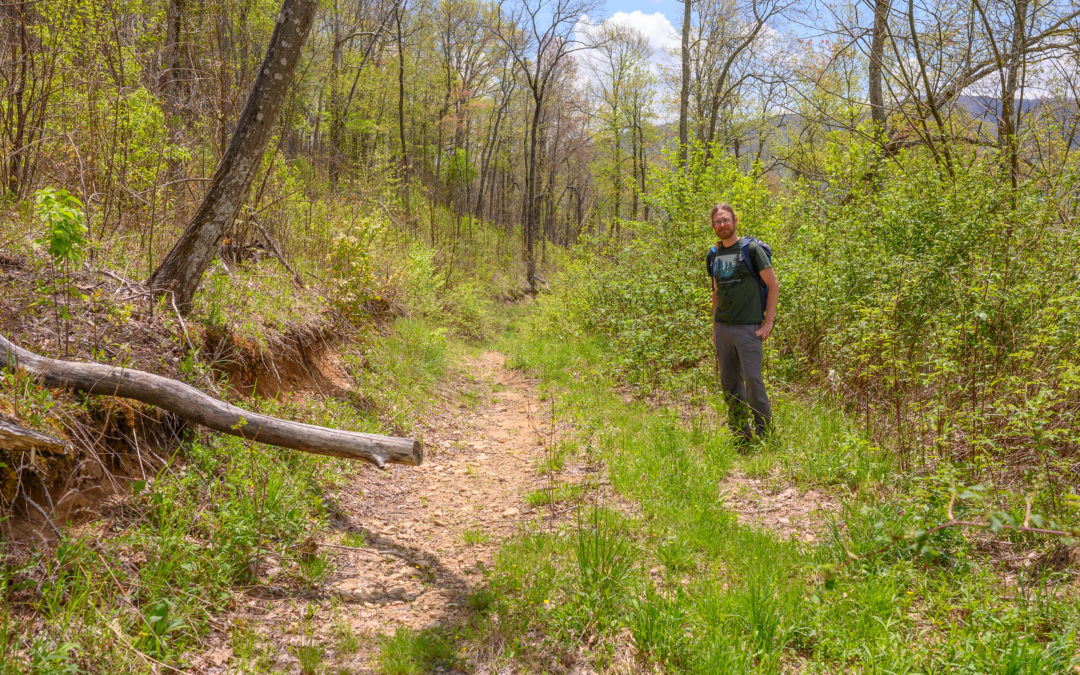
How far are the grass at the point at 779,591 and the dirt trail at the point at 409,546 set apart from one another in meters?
0.41

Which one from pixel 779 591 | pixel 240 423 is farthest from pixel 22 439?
pixel 779 591

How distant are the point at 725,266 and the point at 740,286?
237 mm

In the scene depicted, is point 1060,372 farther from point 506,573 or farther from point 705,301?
point 705,301

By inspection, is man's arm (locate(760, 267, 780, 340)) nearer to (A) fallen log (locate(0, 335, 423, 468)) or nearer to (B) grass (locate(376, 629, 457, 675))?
(A) fallen log (locate(0, 335, 423, 468))

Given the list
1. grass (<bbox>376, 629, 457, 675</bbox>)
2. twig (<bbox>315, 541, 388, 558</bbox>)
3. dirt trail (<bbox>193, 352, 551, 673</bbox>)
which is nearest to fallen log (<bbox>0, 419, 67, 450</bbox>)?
dirt trail (<bbox>193, 352, 551, 673</bbox>)

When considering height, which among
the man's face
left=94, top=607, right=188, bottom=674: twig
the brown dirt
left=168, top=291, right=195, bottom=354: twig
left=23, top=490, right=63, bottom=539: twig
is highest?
the man's face

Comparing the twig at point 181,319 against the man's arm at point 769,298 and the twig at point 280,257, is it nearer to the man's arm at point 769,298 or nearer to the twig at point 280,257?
the twig at point 280,257

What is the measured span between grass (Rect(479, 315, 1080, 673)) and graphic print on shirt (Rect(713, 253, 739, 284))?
173 cm

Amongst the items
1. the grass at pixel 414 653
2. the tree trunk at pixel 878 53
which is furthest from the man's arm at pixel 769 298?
the grass at pixel 414 653

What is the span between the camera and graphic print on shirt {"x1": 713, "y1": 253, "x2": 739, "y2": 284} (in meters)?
5.12

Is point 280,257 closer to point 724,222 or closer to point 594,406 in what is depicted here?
point 594,406

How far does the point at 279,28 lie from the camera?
4.88 meters

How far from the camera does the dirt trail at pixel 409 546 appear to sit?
296 cm

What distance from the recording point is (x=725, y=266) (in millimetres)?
5168
